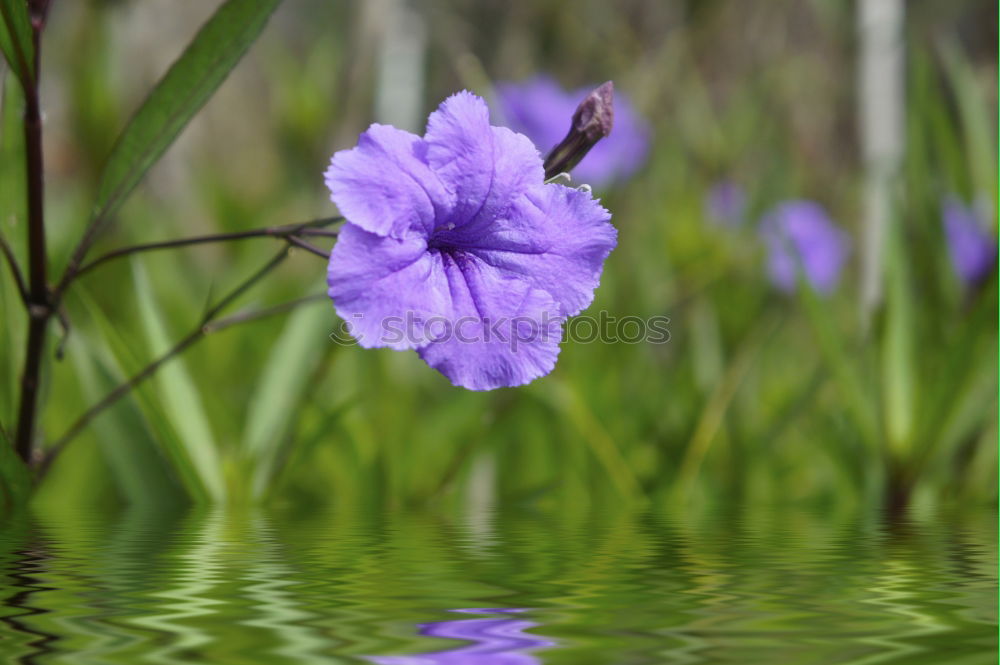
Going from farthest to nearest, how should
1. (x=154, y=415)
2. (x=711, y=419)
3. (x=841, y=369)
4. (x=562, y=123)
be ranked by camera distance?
(x=562, y=123)
(x=711, y=419)
(x=841, y=369)
(x=154, y=415)

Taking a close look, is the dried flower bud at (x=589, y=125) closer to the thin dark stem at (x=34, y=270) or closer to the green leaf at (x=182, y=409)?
the thin dark stem at (x=34, y=270)

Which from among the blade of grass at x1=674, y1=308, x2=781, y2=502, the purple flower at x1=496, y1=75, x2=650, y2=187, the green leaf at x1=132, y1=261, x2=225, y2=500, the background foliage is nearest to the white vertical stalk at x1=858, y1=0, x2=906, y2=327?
the background foliage

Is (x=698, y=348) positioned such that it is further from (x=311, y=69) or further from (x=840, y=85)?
(x=840, y=85)

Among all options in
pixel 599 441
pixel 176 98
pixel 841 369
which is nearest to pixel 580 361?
pixel 599 441

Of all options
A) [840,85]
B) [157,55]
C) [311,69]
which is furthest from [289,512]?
[840,85]

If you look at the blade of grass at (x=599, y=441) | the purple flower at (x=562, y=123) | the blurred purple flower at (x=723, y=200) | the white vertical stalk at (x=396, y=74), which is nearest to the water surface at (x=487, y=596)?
the blade of grass at (x=599, y=441)

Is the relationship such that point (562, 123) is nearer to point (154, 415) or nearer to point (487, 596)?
point (154, 415)

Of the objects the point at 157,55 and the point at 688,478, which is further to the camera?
the point at 157,55
